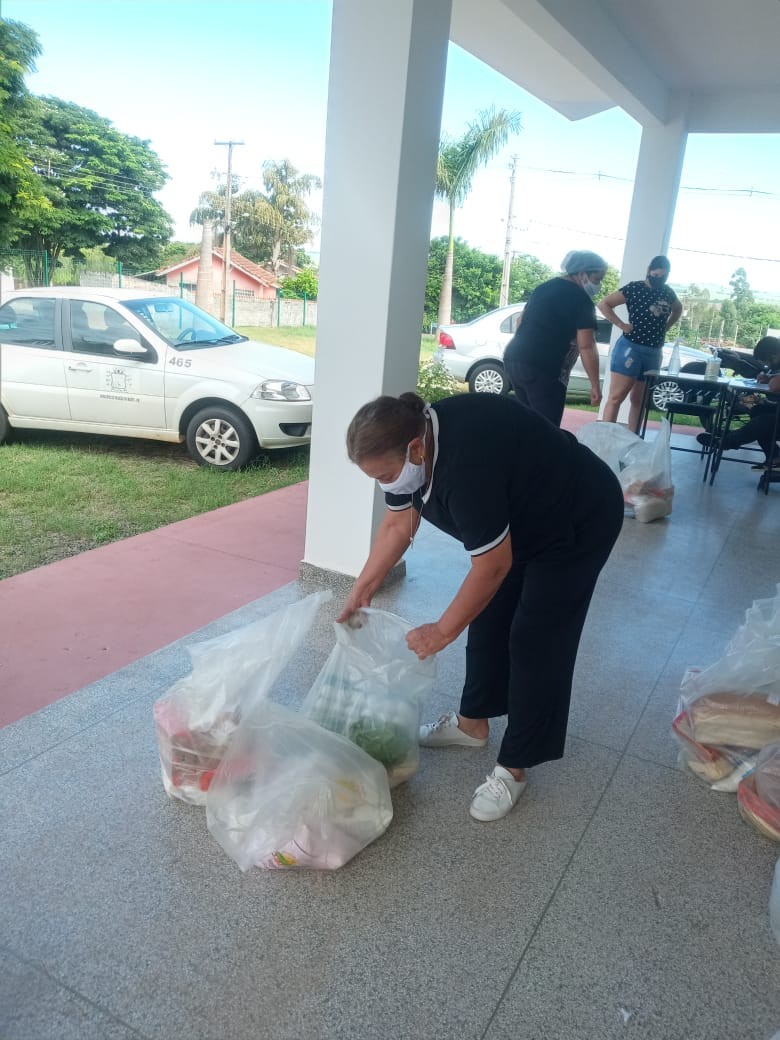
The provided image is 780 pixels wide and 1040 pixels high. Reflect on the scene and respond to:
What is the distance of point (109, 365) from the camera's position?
5.63 metres

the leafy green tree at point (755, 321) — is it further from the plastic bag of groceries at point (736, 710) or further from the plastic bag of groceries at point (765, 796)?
the plastic bag of groceries at point (765, 796)

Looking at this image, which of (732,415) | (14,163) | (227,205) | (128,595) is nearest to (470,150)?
(227,205)

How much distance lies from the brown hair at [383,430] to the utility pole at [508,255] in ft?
71.0

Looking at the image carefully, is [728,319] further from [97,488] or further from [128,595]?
[128,595]

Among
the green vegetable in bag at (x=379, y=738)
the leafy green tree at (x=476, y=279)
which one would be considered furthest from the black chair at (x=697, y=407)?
the leafy green tree at (x=476, y=279)

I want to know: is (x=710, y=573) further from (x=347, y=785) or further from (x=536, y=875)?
(x=347, y=785)

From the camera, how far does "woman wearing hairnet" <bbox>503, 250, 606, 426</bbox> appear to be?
4344 mm

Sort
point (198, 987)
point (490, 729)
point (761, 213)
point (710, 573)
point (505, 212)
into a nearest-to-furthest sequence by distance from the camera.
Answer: point (198, 987) < point (490, 729) < point (710, 573) < point (761, 213) < point (505, 212)

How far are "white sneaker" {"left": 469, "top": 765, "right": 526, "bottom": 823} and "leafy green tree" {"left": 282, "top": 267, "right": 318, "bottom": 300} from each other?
21025mm

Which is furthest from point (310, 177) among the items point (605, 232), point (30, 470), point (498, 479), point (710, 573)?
point (498, 479)

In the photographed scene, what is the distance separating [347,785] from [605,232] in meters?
24.3

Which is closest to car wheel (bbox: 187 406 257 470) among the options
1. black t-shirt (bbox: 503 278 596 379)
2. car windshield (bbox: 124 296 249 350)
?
car windshield (bbox: 124 296 249 350)

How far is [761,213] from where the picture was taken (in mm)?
13359

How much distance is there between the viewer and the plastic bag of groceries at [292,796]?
1756mm
